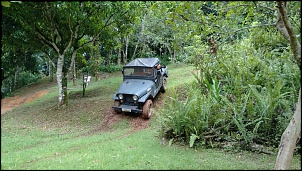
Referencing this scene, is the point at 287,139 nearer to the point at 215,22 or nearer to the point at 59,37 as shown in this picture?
the point at 215,22

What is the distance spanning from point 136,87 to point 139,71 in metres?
1.03

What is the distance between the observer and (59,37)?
9938 millimetres

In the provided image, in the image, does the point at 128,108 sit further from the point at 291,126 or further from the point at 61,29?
the point at 291,126

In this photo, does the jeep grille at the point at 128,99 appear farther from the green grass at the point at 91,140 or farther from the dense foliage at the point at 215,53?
the dense foliage at the point at 215,53

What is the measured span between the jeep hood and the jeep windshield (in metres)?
0.32

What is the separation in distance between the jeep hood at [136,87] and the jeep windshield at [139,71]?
0.32 meters

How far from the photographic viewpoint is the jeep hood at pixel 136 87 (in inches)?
345

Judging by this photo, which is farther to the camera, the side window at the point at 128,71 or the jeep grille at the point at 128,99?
the side window at the point at 128,71

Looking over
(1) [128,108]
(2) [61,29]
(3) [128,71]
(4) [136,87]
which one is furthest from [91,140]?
(2) [61,29]

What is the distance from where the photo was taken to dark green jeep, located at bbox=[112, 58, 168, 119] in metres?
8.70

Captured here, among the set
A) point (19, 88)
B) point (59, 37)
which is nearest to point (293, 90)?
point (59, 37)

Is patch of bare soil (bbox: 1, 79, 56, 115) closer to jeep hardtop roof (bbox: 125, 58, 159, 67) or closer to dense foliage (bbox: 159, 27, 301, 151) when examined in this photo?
dense foliage (bbox: 159, 27, 301, 151)

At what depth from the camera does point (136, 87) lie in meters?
9.06

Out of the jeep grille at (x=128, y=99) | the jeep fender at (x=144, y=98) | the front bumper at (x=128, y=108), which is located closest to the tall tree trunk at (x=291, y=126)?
the jeep fender at (x=144, y=98)
